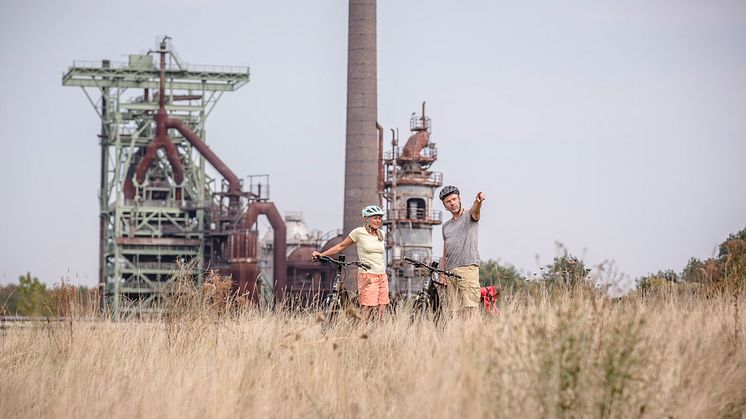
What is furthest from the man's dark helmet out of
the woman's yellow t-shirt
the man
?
the woman's yellow t-shirt

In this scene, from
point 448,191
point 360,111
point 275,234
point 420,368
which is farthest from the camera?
point 275,234

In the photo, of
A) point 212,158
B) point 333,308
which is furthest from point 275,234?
point 333,308

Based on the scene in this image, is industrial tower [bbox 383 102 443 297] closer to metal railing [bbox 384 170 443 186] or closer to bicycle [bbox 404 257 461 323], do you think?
metal railing [bbox 384 170 443 186]

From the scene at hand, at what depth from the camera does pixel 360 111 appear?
3862 centimetres

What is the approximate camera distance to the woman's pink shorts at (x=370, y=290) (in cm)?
1212

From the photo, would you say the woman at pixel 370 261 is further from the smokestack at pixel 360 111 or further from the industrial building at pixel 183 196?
the industrial building at pixel 183 196

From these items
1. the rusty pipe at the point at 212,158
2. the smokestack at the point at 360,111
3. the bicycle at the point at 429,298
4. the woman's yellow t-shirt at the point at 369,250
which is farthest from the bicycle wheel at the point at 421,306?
the rusty pipe at the point at 212,158

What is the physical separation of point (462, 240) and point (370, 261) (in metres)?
1.05

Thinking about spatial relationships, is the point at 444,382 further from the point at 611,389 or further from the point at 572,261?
the point at 572,261

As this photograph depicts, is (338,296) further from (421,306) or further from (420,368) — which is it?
(420,368)

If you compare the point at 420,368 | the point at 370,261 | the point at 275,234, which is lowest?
the point at 420,368

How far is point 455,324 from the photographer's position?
10.4 metres

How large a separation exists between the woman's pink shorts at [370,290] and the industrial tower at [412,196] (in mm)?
46179

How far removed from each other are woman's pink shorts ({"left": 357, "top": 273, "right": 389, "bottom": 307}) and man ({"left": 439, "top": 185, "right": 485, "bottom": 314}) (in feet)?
2.79
